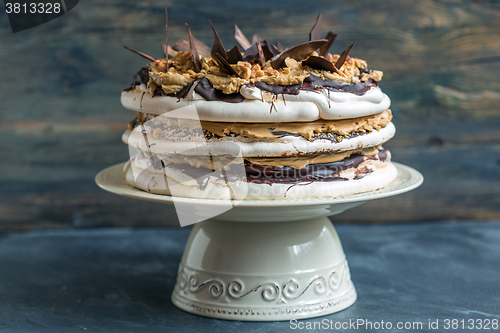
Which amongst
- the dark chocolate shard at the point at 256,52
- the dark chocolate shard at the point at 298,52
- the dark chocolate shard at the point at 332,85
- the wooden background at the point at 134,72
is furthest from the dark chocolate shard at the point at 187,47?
the wooden background at the point at 134,72

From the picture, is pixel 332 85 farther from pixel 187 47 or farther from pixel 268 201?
pixel 187 47

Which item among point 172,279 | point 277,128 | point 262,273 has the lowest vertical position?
point 172,279

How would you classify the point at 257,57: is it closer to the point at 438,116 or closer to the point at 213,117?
the point at 213,117

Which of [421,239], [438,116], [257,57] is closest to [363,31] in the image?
[438,116]

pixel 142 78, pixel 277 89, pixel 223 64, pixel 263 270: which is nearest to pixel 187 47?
pixel 142 78

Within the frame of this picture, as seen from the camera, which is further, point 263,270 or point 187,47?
point 187,47

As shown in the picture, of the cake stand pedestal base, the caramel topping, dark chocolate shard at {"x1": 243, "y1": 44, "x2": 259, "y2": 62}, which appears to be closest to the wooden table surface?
the cake stand pedestal base
